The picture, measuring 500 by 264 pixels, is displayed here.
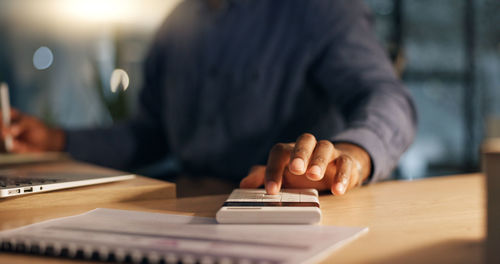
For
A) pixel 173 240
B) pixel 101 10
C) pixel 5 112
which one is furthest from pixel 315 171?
pixel 101 10

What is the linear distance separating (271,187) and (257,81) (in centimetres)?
70

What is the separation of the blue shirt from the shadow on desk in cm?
53

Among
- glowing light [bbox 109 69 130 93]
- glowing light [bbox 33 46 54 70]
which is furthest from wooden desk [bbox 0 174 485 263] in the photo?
glowing light [bbox 33 46 54 70]

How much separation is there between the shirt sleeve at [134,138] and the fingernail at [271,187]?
3.29ft

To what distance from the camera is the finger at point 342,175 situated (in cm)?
58

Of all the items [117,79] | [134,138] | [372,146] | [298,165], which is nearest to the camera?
[298,165]

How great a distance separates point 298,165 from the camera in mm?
542

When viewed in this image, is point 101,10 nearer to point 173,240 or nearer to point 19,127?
point 19,127

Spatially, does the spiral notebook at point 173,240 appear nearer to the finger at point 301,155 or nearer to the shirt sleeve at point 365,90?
the finger at point 301,155

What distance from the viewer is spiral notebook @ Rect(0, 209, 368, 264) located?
31 cm

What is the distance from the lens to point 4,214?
0.52 m

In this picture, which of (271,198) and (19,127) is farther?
(19,127)

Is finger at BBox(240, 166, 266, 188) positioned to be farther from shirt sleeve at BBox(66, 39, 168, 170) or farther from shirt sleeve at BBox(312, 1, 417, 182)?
shirt sleeve at BBox(66, 39, 168, 170)

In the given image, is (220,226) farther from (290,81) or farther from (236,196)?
(290,81)
